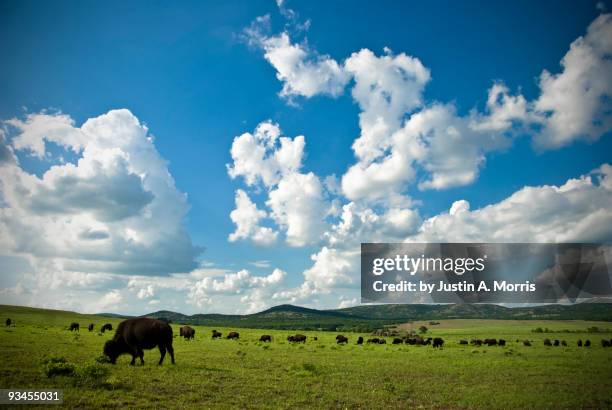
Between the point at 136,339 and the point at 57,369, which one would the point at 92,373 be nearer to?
the point at 57,369

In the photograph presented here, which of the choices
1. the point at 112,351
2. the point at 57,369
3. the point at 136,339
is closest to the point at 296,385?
the point at 136,339

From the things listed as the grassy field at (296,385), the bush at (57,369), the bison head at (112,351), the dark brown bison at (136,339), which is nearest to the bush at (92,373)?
the grassy field at (296,385)

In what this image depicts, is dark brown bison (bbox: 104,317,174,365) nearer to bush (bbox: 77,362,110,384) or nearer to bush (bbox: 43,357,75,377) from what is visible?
bush (bbox: 77,362,110,384)

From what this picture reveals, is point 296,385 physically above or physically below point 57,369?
below

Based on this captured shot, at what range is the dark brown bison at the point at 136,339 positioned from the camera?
21.6 metres

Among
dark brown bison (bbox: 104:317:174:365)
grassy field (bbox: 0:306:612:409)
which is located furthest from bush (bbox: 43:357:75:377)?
dark brown bison (bbox: 104:317:174:365)

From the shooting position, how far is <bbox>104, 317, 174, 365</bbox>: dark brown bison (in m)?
21.6

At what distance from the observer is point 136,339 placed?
71.1ft

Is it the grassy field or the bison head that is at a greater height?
the bison head

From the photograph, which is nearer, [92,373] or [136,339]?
[92,373]

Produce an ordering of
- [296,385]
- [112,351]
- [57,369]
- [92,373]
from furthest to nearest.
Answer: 1. [112,351]
2. [296,385]
3. [92,373]
4. [57,369]

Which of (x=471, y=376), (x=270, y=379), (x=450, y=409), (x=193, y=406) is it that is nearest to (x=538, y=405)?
(x=450, y=409)

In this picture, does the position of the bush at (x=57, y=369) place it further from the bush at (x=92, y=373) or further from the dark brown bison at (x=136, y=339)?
the dark brown bison at (x=136, y=339)

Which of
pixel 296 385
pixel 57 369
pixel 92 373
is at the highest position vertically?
pixel 57 369
